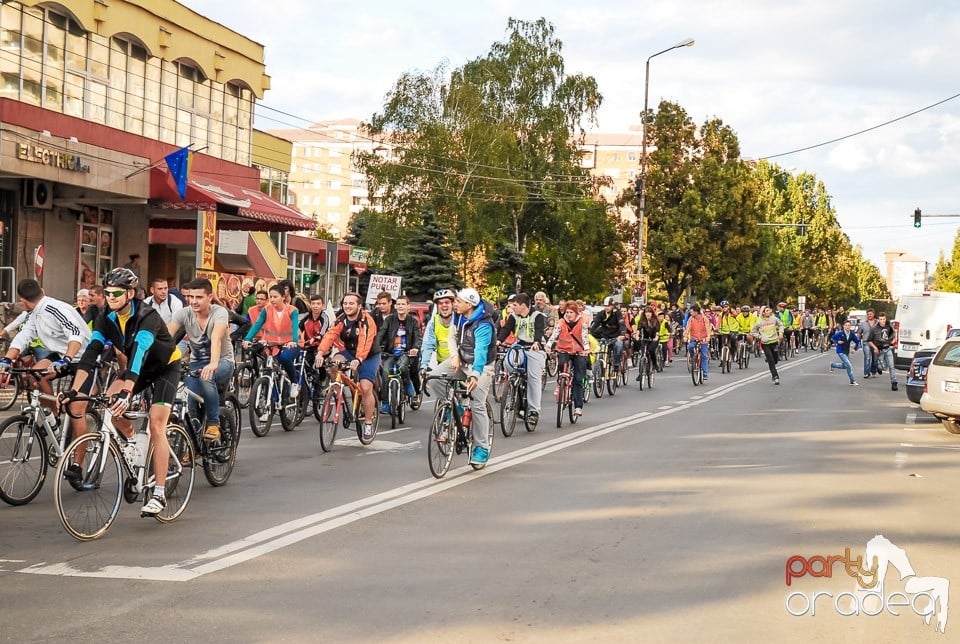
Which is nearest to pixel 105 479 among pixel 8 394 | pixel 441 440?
pixel 441 440

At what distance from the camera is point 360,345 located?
13.6m

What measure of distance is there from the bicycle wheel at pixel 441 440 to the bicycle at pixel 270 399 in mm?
3887

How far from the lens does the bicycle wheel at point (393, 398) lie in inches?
628

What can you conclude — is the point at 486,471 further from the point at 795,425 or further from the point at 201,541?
the point at 795,425

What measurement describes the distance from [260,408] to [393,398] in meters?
2.04

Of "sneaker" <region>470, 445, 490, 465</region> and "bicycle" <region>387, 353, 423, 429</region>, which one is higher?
"bicycle" <region>387, 353, 423, 429</region>

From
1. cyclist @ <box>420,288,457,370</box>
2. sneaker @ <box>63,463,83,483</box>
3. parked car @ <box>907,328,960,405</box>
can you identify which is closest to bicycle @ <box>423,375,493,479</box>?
cyclist @ <box>420,288,457,370</box>

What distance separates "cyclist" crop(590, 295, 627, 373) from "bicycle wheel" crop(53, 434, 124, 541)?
52.4 feet

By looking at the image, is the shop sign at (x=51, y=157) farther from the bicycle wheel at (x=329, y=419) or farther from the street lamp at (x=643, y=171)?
the street lamp at (x=643, y=171)

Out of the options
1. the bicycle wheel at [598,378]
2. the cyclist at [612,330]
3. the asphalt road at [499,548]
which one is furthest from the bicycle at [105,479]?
the cyclist at [612,330]

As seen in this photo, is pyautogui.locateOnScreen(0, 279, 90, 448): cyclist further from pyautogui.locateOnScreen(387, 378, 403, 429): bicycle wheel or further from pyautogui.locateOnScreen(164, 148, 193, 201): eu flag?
pyautogui.locateOnScreen(164, 148, 193, 201): eu flag

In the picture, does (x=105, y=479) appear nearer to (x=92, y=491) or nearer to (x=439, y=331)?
(x=92, y=491)

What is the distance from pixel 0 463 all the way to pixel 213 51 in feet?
92.0

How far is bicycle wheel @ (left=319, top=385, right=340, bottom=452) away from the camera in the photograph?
1309 centimetres
